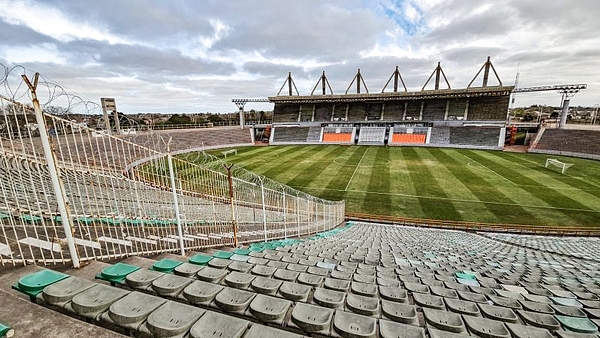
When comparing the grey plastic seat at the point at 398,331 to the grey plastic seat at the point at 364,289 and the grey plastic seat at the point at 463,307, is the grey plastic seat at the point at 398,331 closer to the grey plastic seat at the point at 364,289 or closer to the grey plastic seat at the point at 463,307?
the grey plastic seat at the point at 364,289

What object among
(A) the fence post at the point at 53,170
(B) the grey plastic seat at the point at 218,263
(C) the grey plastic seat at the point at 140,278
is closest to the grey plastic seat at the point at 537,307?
(B) the grey plastic seat at the point at 218,263

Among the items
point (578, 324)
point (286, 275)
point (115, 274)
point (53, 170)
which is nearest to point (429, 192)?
point (578, 324)

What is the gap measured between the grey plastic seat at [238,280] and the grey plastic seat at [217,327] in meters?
0.86

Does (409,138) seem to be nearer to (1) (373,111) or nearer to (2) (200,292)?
(1) (373,111)

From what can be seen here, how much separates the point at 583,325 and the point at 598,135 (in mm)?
49046

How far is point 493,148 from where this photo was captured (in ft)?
127

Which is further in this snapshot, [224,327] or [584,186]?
[584,186]

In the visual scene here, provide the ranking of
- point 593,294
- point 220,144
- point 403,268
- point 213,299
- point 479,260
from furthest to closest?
1. point 220,144
2. point 479,260
3. point 403,268
4. point 593,294
5. point 213,299

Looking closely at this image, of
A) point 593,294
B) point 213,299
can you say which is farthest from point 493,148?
point 213,299

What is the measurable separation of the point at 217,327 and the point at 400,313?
71.4 inches

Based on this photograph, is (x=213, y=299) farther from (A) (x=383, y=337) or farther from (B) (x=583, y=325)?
(B) (x=583, y=325)

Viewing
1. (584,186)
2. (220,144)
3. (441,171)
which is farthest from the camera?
(220,144)

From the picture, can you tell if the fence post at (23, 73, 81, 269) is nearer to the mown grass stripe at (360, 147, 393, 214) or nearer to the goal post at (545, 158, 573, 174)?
the mown grass stripe at (360, 147, 393, 214)

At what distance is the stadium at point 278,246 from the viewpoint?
7.63ft
